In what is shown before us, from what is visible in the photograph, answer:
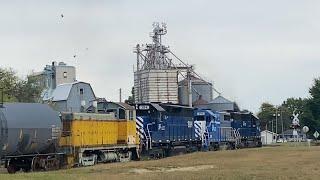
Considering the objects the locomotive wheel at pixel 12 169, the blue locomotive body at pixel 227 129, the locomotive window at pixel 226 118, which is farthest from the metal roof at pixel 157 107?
the locomotive window at pixel 226 118

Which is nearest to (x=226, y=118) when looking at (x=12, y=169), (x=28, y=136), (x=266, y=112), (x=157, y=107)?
(x=157, y=107)

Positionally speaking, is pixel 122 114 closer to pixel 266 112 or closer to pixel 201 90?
pixel 201 90

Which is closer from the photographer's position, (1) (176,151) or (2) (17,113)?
(2) (17,113)

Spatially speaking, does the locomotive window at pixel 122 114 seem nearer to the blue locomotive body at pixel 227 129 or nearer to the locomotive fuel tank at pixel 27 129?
the locomotive fuel tank at pixel 27 129

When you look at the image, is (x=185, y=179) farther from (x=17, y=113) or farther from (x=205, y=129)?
(x=205, y=129)

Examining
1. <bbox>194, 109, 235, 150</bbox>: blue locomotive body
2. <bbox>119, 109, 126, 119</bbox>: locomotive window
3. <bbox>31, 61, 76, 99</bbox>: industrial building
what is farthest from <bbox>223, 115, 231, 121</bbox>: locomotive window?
<bbox>31, 61, 76, 99</bbox>: industrial building

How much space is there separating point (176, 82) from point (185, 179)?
258 ft

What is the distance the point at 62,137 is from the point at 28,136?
11.3 ft

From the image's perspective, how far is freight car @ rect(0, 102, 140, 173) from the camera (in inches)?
1018

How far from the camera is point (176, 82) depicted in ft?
324

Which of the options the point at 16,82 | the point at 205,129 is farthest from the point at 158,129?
the point at 16,82

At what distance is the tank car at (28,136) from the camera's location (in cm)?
2534

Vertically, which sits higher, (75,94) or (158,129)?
(75,94)

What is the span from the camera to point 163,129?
135 feet
